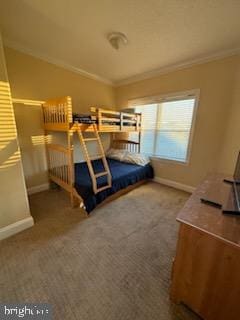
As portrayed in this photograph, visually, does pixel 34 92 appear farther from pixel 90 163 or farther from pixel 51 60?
pixel 90 163

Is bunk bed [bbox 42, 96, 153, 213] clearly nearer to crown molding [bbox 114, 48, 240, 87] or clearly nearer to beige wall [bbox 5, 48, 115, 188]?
beige wall [bbox 5, 48, 115, 188]

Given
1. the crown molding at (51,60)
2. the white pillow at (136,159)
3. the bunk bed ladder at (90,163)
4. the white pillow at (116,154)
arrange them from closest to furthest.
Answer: the bunk bed ladder at (90,163), the crown molding at (51,60), the white pillow at (136,159), the white pillow at (116,154)

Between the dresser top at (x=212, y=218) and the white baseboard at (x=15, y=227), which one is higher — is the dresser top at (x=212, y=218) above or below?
above

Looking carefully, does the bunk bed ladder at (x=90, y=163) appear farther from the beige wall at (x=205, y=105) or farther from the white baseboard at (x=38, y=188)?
the beige wall at (x=205, y=105)

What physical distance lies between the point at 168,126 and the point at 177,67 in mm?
1161

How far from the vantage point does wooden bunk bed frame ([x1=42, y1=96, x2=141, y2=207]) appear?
218 centimetres

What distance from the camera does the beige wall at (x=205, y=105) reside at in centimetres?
240

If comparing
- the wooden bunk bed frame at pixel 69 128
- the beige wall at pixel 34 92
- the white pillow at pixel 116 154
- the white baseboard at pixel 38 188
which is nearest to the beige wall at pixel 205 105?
the wooden bunk bed frame at pixel 69 128

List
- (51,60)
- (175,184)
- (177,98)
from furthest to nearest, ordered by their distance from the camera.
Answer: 1. (175,184)
2. (177,98)
3. (51,60)

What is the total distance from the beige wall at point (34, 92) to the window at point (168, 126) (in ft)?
5.83

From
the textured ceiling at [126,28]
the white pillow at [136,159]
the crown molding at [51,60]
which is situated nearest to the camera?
the textured ceiling at [126,28]

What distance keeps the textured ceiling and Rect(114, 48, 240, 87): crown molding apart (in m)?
0.05

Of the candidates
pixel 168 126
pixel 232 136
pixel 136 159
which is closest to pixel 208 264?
pixel 232 136

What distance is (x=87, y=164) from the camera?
92.5 inches
